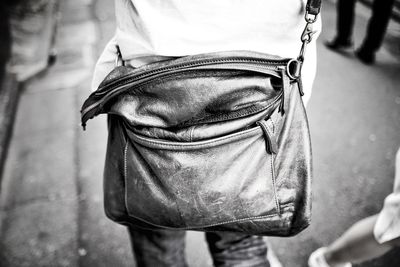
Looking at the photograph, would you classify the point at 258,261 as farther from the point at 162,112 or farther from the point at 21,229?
the point at 21,229

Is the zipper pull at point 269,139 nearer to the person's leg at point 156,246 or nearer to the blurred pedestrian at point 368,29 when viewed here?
the person's leg at point 156,246

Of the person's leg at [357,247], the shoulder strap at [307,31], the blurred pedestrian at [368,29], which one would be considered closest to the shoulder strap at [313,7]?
the shoulder strap at [307,31]

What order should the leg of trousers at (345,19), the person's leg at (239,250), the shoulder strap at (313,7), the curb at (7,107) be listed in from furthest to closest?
the leg of trousers at (345,19) < the curb at (7,107) < the person's leg at (239,250) < the shoulder strap at (313,7)

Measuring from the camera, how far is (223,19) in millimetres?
922

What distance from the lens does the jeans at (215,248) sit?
1388 millimetres

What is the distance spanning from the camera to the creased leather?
3.16ft

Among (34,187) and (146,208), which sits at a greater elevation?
(146,208)

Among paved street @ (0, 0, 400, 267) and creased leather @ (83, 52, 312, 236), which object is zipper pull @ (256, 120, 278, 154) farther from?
paved street @ (0, 0, 400, 267)

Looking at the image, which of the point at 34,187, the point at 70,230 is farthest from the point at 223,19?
the point at 34,187

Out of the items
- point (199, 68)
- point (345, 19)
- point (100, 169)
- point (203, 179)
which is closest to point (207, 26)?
point (199, 68)

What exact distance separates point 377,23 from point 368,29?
12 centimetres

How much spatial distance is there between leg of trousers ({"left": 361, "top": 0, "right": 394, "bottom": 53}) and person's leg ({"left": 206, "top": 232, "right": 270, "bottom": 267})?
318 centimetres

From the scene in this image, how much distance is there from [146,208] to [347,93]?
290 centimetres

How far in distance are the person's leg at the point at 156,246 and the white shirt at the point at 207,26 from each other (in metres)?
0.74
